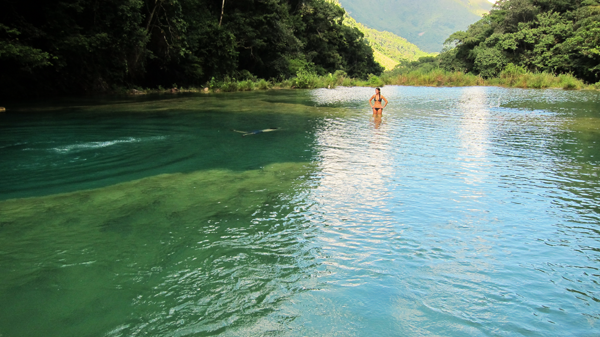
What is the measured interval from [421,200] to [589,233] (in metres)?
2.24

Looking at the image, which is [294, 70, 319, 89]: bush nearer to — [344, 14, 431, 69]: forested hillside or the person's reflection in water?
the person's reflection in water

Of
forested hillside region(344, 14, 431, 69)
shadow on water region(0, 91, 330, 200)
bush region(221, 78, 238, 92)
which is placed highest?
forested hillside region(344, 14, 431, 69)

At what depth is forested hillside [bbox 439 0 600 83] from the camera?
40.1 m

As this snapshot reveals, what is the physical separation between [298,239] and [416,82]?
4788 cm

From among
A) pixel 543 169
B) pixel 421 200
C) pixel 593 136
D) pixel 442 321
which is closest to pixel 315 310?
pixel 442 321

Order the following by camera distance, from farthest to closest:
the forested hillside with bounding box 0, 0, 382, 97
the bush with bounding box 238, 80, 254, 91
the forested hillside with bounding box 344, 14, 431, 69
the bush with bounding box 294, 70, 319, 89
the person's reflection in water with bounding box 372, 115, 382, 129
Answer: the forested hillside with bounding box 344, 14, 431, 69 < the bush with bounding box 294, 70, 319, 89 < the bush with bounding box 238, 80, 254, 91 < the forested hillside with bounding box 0, 0, 382, 97 < the person's reflection in water with bounding box 372, 115, 382, 129

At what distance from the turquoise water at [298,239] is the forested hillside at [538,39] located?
126ft

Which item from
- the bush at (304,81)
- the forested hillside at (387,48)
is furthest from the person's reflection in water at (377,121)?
the forested hillside at (387,48)

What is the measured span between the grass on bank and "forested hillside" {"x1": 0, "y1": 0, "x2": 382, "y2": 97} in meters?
1.59

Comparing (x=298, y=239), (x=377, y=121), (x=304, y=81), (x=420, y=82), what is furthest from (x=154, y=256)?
(x=420, y=82)


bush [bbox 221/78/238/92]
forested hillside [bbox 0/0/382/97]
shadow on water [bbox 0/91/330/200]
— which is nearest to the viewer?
shadow on water [bbox 0/91/330/200]

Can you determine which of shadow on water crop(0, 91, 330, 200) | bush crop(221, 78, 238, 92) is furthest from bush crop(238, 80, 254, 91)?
shadow on water crop(0, 91, 330, 200)

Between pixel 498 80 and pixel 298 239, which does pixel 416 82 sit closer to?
pixel 498 80

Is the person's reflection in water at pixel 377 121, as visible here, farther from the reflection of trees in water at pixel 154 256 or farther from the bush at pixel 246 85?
the bush at pixel 246 85
